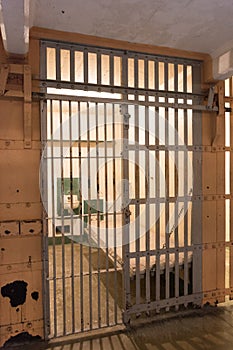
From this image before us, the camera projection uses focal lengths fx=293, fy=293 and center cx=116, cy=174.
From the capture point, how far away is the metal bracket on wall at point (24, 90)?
2203mm

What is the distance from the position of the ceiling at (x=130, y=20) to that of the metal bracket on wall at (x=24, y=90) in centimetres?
13

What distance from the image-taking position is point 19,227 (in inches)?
90.7

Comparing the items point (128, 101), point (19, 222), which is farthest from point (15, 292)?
point (128, 101)

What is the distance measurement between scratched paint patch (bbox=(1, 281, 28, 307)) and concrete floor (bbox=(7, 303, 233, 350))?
0.35 meters

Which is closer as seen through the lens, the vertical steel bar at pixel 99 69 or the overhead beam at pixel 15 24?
the overhead beam at pixel 15 24

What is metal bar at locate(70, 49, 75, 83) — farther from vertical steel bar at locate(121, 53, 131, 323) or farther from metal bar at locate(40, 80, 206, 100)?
vertical steel bar at locate(121, 53, 131, 323)

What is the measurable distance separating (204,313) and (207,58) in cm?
246

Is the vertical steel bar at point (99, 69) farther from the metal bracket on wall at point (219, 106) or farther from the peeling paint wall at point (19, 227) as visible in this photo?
the metal bracket on wall at point (219, 106)

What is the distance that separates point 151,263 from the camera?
2.91 metres

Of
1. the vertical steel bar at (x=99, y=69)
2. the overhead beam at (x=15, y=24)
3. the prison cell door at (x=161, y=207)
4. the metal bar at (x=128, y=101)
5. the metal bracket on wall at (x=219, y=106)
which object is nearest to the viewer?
the overhead beam at (x=15, y=24)

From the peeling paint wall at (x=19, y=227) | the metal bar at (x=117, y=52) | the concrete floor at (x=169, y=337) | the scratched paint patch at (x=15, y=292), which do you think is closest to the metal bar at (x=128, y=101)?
the peeling paint wall at (x=19, y=227)

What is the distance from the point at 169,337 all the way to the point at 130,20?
253 cm

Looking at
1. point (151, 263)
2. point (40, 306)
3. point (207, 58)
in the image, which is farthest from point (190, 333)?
point (207, 58)

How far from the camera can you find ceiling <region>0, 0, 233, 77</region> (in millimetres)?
1942
